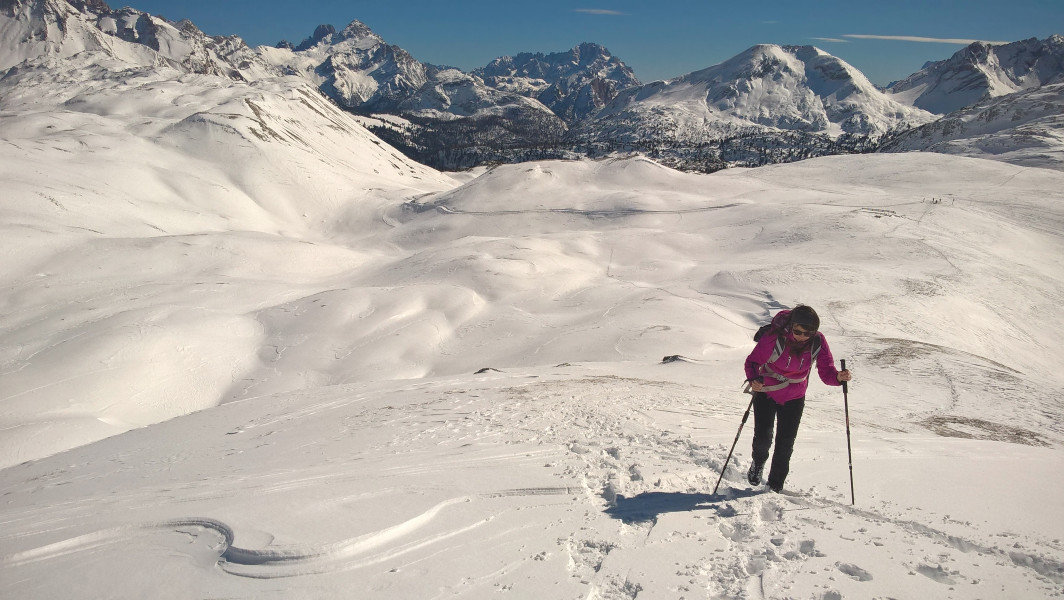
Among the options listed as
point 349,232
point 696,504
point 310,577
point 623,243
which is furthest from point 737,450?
point 349,232

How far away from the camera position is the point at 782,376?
20.2ft

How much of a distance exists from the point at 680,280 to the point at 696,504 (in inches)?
1208

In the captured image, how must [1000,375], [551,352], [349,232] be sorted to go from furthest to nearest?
[349,232] < [551,352] < [1000,375]

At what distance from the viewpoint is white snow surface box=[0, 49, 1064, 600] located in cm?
497

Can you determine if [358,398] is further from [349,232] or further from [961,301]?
[349,232]

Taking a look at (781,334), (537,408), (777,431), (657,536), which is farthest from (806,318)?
(537,408)

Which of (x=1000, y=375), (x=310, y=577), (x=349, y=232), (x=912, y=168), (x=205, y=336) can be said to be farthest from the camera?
(x=349, y=232)

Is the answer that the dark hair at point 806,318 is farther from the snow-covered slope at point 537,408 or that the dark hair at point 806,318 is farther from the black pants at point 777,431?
the snow-covered slope at point 537,408

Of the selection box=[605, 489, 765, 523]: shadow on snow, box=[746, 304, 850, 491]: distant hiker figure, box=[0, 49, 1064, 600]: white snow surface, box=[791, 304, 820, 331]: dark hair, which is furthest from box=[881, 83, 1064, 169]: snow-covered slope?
box=[605, 489, 765, 523]: shadow on snow

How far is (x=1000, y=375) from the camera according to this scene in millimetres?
15117

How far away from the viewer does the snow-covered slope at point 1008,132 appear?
8223cm

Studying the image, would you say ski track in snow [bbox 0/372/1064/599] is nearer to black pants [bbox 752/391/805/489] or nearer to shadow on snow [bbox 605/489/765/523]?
shadow on snow [bbox 605/489/765/523]

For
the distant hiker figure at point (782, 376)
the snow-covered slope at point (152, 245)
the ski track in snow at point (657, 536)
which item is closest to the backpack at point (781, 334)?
the distant hiker figure at point (782, 376)

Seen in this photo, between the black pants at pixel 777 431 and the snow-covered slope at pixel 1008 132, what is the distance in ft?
327
